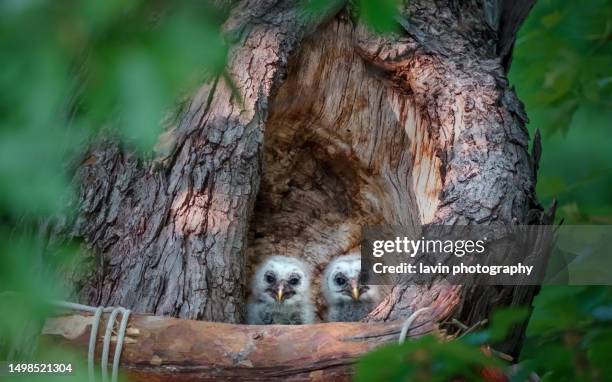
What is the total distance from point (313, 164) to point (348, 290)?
63 cm

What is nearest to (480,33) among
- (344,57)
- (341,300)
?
(344,57)

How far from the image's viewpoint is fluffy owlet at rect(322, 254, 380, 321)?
443cm

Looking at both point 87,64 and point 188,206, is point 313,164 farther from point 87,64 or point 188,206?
point 87,64

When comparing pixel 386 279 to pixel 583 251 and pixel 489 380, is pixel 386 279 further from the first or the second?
pixel 489 380

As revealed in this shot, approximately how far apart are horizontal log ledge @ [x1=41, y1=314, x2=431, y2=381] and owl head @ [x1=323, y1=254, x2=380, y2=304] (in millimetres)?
1625

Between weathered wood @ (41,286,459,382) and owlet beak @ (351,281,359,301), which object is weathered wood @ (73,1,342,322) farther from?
owlet beak @ (351,281,359,301)

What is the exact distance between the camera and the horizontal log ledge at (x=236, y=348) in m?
2.73

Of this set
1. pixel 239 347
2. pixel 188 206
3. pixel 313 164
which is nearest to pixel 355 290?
pixel 313 164

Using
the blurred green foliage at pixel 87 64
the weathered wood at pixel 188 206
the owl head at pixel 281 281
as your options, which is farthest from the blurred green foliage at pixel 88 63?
the owl head at pixel 281 281

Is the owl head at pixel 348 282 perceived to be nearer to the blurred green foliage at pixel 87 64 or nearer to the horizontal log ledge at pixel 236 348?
the horizontal log ledge at pixel 236 348

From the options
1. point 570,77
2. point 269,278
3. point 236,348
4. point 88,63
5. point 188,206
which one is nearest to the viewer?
point 88,63

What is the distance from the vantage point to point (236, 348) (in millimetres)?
2760

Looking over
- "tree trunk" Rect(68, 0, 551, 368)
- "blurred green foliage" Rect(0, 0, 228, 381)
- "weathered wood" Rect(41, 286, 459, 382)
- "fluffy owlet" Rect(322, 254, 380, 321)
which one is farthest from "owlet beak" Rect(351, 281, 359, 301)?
"blurred green foliage" Rect(0, 0, 228, 381)

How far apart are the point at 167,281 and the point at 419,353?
1.42 meters
